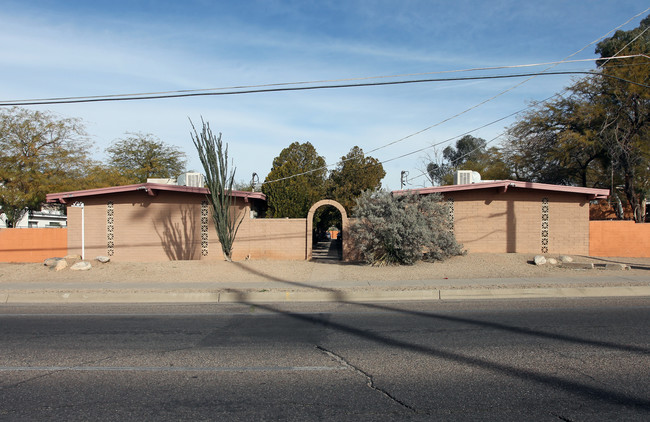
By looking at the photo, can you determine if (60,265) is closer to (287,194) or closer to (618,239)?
(287,194)

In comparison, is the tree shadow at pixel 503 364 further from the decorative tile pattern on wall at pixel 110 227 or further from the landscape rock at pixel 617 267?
the decorative tile pattern on wall at pixel 110 227

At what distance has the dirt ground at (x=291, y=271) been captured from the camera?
49.5ft

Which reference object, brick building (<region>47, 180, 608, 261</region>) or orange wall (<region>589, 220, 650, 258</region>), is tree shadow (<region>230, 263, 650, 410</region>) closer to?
brick building (<region>47, 180, 608, 261</region>)

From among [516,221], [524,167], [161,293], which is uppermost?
[524,167]

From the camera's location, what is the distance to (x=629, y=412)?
486 cm

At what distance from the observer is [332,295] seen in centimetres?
1245

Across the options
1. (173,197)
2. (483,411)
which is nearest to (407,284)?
(483,411)

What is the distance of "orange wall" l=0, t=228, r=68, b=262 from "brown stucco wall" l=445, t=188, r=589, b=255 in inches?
650

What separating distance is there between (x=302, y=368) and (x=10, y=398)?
321cm

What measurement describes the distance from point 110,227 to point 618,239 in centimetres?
2074

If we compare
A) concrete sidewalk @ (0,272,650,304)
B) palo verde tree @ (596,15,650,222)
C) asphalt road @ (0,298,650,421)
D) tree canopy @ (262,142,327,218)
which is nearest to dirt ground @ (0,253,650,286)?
concrete sidewalk @ (0,272,650,304)

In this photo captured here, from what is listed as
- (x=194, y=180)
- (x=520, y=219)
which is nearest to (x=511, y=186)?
(x=520, y=219)

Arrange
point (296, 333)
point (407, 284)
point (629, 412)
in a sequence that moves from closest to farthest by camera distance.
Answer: point (629, 412) < point (296, 333) < point (407, 284)

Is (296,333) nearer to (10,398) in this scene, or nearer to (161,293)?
(10,398)
